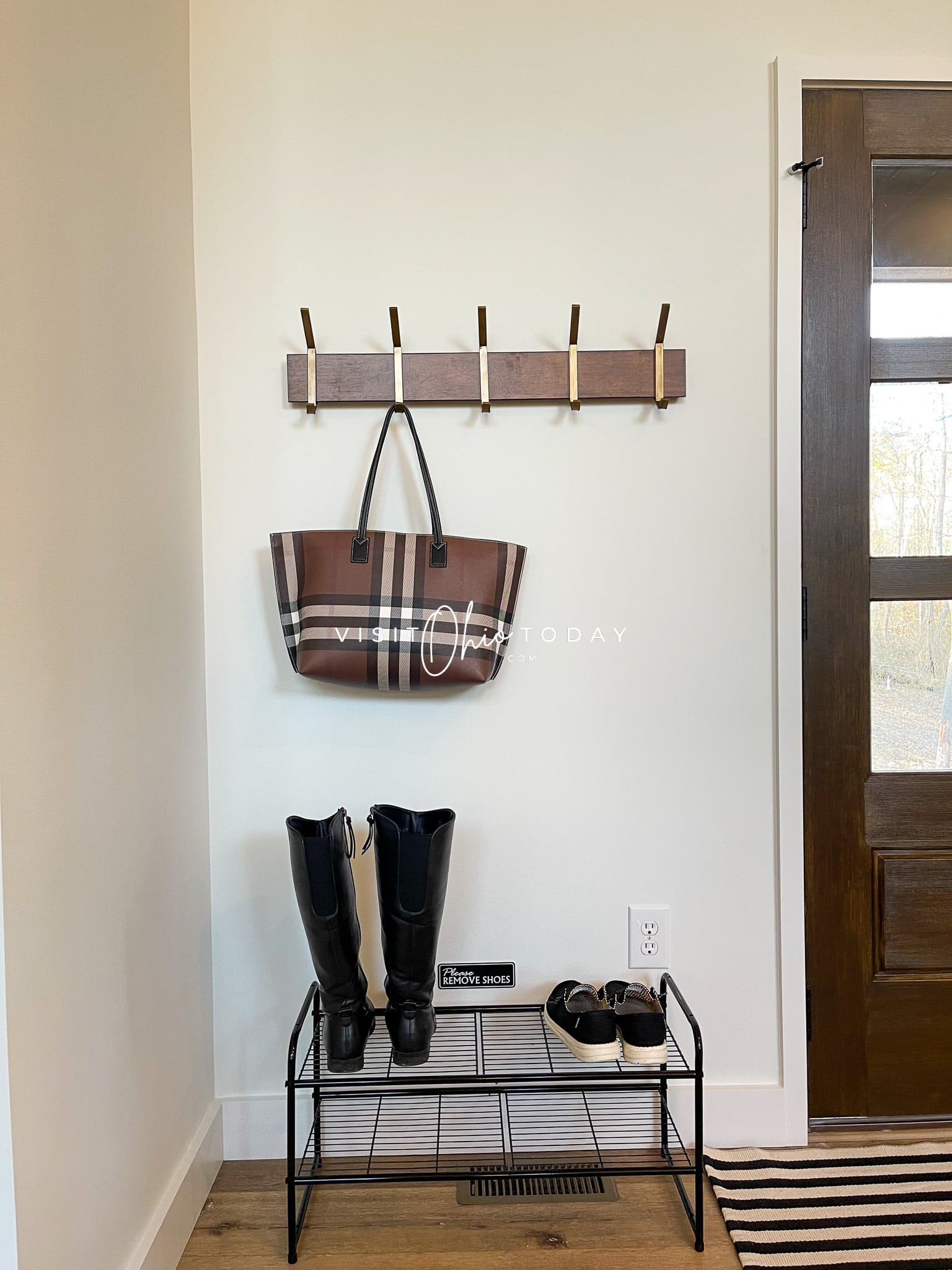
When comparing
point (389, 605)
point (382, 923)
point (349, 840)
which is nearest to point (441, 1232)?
point (382, 923)

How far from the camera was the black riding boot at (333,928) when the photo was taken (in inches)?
50.2

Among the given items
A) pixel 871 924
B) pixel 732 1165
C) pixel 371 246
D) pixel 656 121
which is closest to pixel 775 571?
pixel 871 924

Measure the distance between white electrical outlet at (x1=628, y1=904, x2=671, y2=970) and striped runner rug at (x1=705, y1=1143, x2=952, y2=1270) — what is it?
343 millimetres

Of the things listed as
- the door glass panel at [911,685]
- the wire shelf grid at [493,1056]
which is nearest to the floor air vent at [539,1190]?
the wire shelf grid at [493,1056]

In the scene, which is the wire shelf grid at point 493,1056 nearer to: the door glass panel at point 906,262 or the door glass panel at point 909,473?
the door glass panel at point 909,473

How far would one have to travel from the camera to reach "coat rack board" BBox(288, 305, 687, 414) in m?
1.50

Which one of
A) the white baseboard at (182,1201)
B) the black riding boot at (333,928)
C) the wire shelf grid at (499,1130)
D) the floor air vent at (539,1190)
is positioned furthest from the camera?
the wire shelf grid at (499,1130)

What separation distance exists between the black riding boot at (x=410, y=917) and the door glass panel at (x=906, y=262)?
1.22 meters

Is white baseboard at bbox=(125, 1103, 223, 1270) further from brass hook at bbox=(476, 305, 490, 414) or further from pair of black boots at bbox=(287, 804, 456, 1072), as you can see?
brass hook at bbox=(476, 305, 490, 414)

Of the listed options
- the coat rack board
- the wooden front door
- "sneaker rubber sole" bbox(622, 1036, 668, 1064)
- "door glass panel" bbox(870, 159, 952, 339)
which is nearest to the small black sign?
"sneaker rubber sole" bbox(622, 1036, 668, 1064)

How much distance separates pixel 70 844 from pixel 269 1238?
787mm

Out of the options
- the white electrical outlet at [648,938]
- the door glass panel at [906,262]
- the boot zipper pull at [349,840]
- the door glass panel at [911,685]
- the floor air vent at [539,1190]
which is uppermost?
the door glass panel at [906,262]

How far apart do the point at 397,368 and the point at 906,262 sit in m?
0.96

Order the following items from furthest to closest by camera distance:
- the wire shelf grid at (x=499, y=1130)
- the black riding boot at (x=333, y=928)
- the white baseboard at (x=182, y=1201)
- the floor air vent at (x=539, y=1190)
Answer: the wire shelf grid at (x=499, y=1130)
the floor air vent at (x=539, y=1190)
the black riding boot at (x=333, y=928)
the white baseboard at (x=182, y=1201)
